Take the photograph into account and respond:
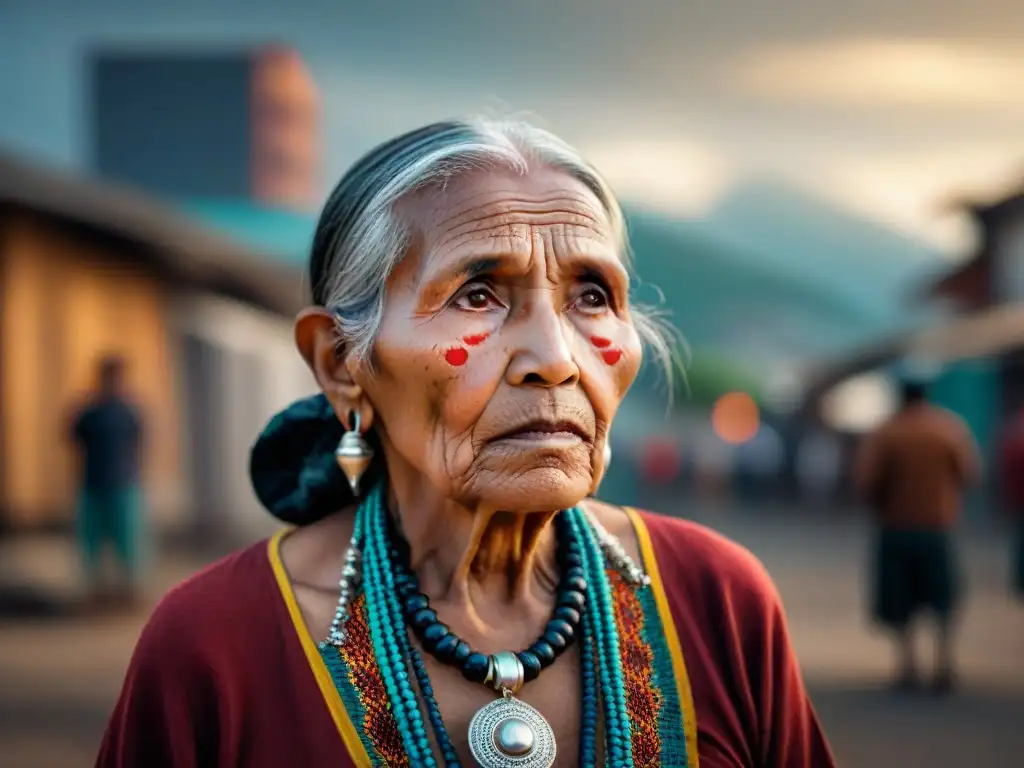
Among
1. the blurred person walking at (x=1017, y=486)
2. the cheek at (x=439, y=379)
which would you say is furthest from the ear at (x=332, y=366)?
the blurred person walking at (x=1017, y=486)

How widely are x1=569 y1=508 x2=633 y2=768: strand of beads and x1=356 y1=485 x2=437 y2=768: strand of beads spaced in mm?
265

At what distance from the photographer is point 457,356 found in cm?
183

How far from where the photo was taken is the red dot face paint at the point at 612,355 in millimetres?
1914

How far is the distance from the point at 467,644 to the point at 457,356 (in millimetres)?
447

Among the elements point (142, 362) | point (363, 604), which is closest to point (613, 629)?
point (363, 604)

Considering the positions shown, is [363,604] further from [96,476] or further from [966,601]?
[966,601]

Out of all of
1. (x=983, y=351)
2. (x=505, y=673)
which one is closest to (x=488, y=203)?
(x=505, y=673)

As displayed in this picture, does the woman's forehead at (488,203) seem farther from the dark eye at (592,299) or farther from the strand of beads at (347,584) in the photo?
the strand of beads at (347,584)

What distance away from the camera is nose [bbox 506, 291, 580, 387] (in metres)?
1.81

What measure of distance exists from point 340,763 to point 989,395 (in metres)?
19.6

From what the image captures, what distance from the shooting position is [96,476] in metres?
9.16

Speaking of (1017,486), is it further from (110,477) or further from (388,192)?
(388,192)

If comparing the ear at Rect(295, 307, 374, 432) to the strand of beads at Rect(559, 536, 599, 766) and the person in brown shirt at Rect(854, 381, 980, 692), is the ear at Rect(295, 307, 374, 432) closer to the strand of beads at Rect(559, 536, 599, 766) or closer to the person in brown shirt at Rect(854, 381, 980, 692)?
the strand of beads at Rect(559, 536, 599, 766)

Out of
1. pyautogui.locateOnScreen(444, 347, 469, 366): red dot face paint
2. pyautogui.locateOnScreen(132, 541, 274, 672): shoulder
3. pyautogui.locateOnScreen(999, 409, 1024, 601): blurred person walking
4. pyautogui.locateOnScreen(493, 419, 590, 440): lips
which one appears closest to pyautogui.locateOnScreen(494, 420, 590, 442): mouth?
pyautogui.locateOnScreen(493, 419, 590, 440): lips
